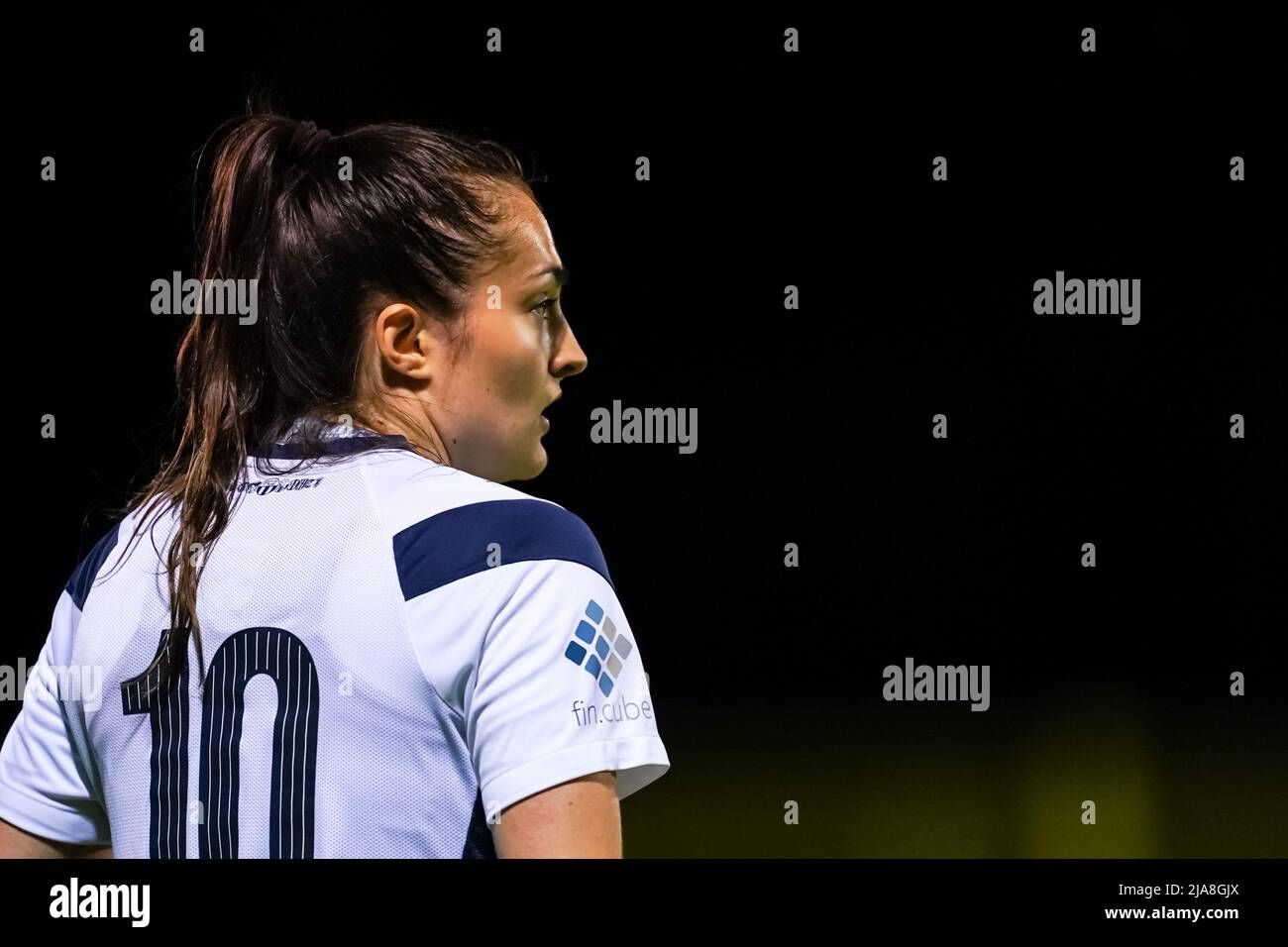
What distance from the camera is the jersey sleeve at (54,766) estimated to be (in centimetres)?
117

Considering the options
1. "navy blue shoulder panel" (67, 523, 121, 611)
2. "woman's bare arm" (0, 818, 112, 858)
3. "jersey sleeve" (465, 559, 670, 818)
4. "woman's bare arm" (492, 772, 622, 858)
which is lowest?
"woman's bare arm" (0, 818, 112, 858)

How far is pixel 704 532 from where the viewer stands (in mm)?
3871

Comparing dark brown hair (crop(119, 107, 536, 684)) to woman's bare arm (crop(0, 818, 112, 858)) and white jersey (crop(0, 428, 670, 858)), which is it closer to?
white jersey (crop(0, 428, 670, 858))

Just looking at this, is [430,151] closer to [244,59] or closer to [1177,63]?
[244,59]

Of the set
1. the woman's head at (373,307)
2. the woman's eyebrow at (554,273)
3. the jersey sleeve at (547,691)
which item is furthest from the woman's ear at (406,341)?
the jersey sleeve at (547,691)

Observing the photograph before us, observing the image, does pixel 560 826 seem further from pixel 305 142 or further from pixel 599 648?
pixel 305 142

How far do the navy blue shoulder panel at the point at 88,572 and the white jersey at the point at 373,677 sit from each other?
3.1 inches

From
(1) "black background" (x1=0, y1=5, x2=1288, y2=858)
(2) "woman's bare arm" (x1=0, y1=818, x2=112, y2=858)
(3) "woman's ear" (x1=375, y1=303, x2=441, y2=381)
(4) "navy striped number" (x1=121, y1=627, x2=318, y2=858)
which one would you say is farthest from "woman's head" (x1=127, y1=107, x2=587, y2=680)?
(1) "black background" (x1=0, y1=5, x2=1288, y2=858)

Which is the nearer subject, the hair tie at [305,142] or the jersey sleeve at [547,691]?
the jersey sleeve at [547,691]

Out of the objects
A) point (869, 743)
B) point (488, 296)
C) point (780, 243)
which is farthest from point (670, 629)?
point (488, 296)

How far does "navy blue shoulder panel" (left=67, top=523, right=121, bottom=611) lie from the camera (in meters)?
1.18

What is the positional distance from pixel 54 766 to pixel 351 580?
383 millimetres

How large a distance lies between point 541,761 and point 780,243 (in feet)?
9.90

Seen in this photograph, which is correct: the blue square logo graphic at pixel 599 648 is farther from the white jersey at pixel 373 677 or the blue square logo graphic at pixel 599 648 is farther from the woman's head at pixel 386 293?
the woman's head at pixel 386 293
